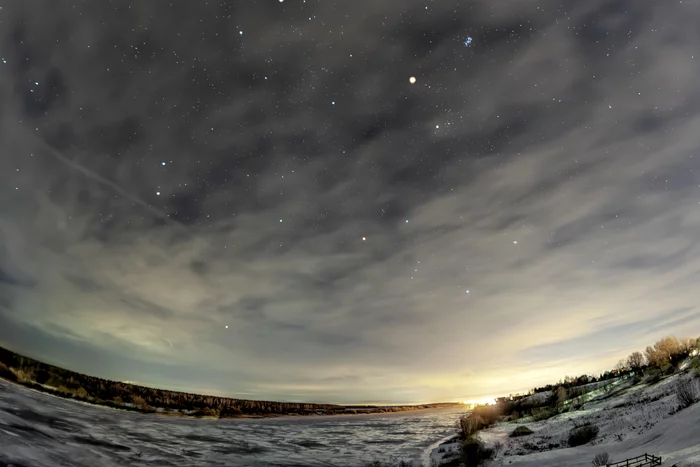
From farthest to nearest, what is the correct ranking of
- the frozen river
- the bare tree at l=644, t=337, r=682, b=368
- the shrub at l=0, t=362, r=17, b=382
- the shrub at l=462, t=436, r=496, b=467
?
the bare tree at l=644, t=337, r=682, b=368, the shrub at l=0, t=362, r=17, b=382, the shrub at l=462, t=436, r=496, b=467, the frozen river

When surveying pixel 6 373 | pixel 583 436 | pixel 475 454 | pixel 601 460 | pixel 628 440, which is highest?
pixel 6 373

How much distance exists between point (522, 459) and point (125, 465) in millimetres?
31230

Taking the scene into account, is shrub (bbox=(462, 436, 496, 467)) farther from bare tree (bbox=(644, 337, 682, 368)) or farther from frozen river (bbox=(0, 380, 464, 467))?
bare tree (bbox=(644, 337, 682, 368))

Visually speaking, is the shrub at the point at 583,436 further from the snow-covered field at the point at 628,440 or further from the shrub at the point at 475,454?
the shrub at the point at 475,454

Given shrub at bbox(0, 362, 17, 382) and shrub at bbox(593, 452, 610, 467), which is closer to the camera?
shrub at bbox(593, 452, 610, 467)

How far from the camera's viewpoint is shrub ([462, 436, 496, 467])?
3006 cm

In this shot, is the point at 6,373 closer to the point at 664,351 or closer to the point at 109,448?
the point at 109,448

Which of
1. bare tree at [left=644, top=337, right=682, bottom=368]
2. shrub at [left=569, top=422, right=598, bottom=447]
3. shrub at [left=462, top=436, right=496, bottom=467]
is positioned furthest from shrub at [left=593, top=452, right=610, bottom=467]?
bare tree at [left=644, top=337, right=682, bottom=368]

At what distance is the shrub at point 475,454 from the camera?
30.1 metres

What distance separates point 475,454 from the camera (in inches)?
1210

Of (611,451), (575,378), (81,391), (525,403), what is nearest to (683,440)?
(611,451)

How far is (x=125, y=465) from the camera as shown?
29.2 meters

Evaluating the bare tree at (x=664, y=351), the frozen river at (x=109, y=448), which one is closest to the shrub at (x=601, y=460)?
the frozen river at (x=109, y=448)

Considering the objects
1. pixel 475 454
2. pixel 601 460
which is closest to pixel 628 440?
pixel 601 460
